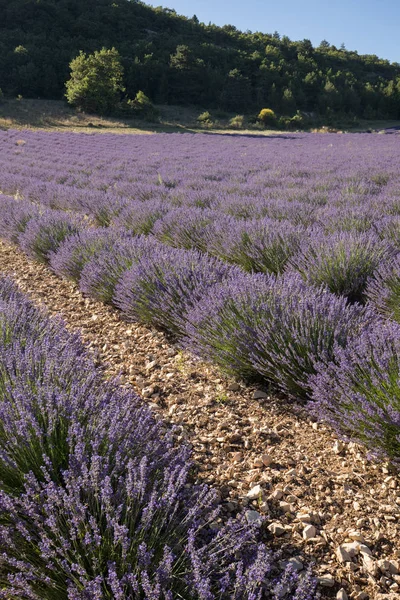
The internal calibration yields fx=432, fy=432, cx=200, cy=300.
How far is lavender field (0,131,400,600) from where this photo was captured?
1.11 m

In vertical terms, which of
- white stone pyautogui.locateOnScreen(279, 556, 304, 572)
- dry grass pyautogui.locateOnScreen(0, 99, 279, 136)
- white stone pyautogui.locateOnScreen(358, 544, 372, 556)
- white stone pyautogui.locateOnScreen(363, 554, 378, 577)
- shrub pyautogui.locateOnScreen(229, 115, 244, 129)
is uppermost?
shrub pyautogui.locateOnScreen(229, 115, 244, 129)

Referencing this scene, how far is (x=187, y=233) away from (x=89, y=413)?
11.0 feet

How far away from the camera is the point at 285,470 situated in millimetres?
1743

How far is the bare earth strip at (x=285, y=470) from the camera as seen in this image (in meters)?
1.36

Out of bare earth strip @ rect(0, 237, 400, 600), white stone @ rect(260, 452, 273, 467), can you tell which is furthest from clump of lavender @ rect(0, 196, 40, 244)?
white stone @ rect(260, 452, 273, 467)

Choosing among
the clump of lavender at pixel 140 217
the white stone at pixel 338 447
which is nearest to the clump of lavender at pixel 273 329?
the white stone at pixel 338 447

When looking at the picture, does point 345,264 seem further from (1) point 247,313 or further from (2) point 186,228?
(2) point 186,228

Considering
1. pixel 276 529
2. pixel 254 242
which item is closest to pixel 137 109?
pixel 254 242

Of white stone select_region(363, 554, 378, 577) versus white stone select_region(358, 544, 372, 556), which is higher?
white stone select_region(358, 544, 372, 556)

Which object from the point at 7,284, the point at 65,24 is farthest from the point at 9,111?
the point at 7,284

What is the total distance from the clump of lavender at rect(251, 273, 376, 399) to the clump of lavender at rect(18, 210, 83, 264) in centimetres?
297

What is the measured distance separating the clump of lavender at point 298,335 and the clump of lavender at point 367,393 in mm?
101

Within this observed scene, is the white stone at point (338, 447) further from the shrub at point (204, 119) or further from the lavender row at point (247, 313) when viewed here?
the shrub at point (204, 119)

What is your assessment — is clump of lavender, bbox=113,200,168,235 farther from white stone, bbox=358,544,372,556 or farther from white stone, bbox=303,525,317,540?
white stone, bbox=358,544,372,556
